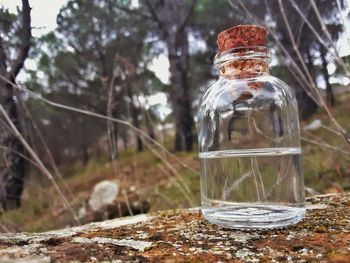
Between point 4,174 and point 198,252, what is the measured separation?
1367 mm

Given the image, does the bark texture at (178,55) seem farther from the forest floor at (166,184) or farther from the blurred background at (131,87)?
the forest floor at (166,184)

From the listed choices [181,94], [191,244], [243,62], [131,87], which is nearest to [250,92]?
[243,62]

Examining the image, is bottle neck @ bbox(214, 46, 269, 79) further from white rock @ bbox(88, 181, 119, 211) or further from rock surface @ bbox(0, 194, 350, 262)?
white rock @ bbox(88, 181, 119, 211)

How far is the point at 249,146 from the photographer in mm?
866

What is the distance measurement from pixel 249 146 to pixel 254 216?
0.70 feet

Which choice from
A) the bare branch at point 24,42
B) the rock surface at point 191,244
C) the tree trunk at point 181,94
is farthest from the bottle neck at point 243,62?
the tree trunk at point 181,94

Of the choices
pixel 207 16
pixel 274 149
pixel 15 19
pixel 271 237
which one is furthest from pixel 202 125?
pixel 207 16

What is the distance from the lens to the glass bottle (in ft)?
2.40

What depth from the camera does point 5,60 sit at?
113cm

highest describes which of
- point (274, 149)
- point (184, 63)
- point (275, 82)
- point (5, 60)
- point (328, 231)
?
point (184, 63)

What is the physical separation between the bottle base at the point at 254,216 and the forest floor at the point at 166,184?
612 mm

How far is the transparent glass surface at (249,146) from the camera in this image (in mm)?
763

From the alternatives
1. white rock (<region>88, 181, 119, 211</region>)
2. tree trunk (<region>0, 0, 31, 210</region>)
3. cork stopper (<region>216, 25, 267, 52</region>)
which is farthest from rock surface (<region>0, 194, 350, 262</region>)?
white rock (<region>88, 181, 119, 211</region>)

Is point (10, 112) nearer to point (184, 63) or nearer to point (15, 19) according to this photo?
point (15, 19)
